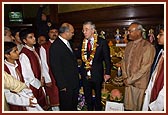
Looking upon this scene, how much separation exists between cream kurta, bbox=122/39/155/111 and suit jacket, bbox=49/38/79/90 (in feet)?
1.89

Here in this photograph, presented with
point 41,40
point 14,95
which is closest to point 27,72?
point 14,95

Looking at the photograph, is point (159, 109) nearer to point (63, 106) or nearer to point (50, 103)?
point (63, 106)

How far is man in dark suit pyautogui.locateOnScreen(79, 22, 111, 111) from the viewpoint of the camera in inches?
99.4

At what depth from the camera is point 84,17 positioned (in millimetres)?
3633

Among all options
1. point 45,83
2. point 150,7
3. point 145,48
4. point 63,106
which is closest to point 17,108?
point 63,106

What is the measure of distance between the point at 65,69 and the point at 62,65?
0.05 m

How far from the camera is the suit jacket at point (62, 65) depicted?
2.29 metres

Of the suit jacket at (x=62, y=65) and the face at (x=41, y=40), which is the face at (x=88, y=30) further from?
the face at (x=41, y=40)

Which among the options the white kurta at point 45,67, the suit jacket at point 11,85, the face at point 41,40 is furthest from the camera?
the face at point 41,40

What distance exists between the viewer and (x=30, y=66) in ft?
7.70

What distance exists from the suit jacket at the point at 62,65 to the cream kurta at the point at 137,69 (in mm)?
576

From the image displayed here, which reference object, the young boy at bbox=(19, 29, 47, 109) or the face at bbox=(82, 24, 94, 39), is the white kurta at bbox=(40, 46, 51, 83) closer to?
the young boy at bbox=(19, 29, 47, 109)

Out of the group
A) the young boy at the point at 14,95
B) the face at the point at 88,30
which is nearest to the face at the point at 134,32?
the face at the point at 88,30

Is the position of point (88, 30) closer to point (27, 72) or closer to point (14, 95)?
point (27, 72)
